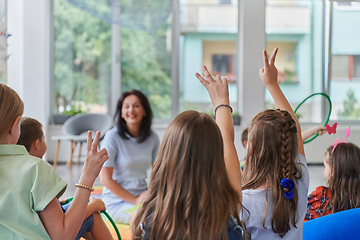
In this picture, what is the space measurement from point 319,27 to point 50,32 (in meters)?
A: 4.60

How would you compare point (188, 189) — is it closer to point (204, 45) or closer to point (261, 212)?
point (261, 212)

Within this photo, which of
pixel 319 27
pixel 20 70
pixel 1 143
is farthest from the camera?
pixel 319 27

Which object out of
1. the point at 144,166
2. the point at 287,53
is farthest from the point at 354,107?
the point at 144,166

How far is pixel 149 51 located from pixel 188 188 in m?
5.31

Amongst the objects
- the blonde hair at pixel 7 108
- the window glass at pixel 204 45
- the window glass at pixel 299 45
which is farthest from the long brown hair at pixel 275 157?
the window glass at pixel 299 45

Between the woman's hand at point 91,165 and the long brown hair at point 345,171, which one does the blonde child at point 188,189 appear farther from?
the long brown hair at point 345,171

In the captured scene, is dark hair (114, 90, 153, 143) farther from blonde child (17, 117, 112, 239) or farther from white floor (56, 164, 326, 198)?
white floor (56, 164, 326, 198)

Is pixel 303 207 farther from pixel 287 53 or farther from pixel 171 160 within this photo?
pixel 287 53

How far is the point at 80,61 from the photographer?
5949mm

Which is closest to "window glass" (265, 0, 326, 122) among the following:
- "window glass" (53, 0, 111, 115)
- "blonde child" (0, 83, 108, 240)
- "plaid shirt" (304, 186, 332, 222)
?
"window glass" (53, 0, 111, 115)

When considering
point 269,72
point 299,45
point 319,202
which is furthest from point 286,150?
point 299,45

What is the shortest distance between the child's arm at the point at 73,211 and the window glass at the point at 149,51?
16.3 ft

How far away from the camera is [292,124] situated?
1.26m

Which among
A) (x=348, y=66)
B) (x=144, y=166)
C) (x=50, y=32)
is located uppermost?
(x=50, y=32)
